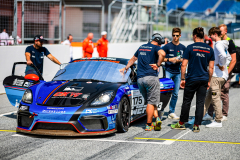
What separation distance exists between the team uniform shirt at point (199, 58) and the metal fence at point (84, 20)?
6.72 meters

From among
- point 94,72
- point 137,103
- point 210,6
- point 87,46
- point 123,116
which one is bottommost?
point 123,116

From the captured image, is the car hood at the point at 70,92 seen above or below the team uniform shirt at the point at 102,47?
below

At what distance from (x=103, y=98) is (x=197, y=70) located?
5.50 feet

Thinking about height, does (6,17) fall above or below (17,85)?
above

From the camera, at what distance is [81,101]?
214 inches

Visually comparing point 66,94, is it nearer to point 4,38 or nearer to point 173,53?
point 173,53

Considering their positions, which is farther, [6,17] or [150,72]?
[6,17]

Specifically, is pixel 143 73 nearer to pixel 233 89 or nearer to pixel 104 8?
pixel 233 89

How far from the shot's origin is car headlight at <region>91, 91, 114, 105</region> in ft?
18.0

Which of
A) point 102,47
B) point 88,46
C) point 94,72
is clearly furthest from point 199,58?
point 102,47

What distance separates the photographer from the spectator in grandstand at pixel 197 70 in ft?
19.8

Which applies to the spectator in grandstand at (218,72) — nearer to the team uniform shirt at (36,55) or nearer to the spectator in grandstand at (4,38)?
the team uniform shirt at (36,55)

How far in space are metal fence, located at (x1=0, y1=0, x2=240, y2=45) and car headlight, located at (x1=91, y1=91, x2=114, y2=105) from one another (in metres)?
6.32

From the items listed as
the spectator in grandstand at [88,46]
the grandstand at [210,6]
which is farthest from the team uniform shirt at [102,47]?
the grandstand at [210,6]
